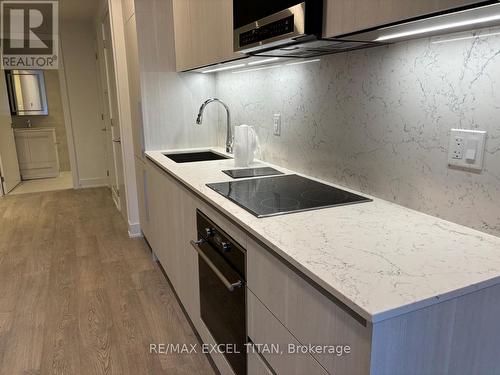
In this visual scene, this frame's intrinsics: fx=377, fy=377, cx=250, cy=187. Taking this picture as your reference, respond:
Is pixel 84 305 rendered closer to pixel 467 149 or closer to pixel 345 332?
pixel 345 332

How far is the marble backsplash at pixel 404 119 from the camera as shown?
1.08 m

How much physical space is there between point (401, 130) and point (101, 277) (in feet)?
7.82

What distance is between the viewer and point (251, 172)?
2002 mm

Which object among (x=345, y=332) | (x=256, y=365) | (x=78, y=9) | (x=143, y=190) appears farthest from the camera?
(x=78, y=9)

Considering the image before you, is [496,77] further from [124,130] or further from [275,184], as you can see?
[124,130]

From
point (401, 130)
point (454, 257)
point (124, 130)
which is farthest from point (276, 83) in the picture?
point (124, 130)

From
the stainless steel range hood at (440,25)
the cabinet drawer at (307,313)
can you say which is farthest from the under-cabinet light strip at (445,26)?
the cabinet drawer at (307,313)

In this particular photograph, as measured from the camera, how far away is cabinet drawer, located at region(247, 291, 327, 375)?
96cm

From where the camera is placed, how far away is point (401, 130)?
53.0 inches

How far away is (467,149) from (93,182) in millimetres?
5640

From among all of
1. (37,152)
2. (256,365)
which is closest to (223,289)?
(256,365)

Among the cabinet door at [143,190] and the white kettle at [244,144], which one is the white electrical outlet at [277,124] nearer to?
A: the white kettle at [244,144]

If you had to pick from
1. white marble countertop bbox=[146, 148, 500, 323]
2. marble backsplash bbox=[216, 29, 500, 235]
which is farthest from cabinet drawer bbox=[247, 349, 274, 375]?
marble backsplash bbox=[216, 29, 500, 235]

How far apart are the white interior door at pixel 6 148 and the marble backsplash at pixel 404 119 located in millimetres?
4783
